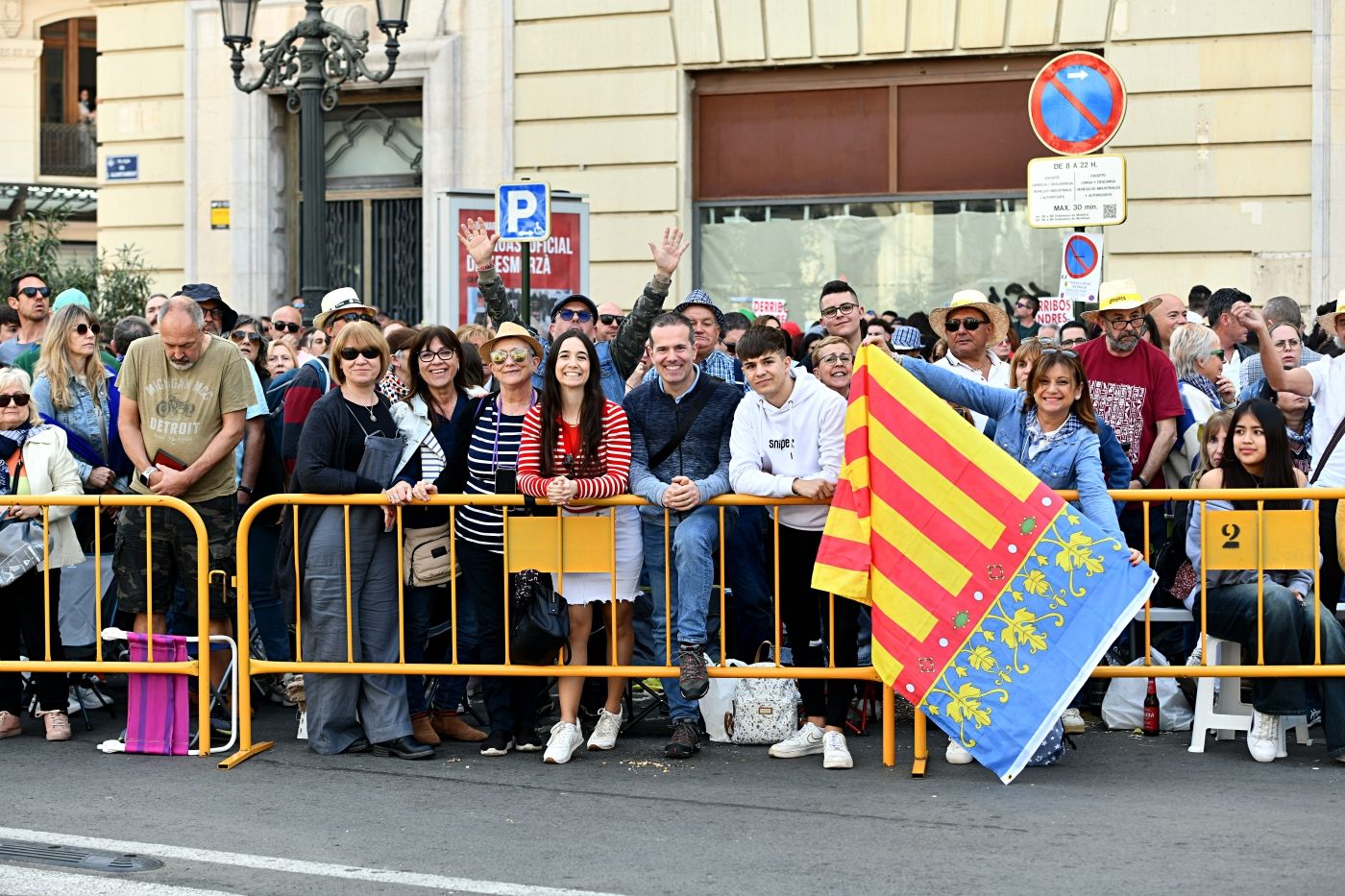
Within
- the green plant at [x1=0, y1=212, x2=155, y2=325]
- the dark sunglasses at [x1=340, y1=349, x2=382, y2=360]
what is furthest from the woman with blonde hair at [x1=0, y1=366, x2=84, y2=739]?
the green plant at [x1=0, y1=212, x2=155, y2=325]

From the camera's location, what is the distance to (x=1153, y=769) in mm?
8164

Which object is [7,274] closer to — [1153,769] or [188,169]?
[188,169]

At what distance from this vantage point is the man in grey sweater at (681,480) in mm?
8383

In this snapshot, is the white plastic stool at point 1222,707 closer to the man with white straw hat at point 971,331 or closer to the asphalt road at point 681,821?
the asphalt road at point 681,821

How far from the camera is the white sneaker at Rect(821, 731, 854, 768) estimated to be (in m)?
8.18

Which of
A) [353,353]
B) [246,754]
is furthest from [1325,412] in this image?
[246,754]

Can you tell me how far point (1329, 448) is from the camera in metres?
8.87

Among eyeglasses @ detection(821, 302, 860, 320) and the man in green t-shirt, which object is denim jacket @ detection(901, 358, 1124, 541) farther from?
the man in green t-shirt

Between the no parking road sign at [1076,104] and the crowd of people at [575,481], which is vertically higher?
the no parking road sign at [1076,104]

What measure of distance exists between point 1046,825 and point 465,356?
13.4ft

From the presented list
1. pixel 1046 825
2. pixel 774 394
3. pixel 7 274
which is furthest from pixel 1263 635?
pixel 7 274

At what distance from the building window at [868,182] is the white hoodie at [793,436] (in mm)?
10177

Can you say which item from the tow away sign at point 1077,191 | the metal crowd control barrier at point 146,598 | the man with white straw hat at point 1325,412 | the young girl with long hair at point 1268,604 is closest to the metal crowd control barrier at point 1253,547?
the young girl with long hair at point 1268,604

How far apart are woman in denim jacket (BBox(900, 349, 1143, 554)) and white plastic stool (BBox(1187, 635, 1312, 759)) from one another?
835mm
